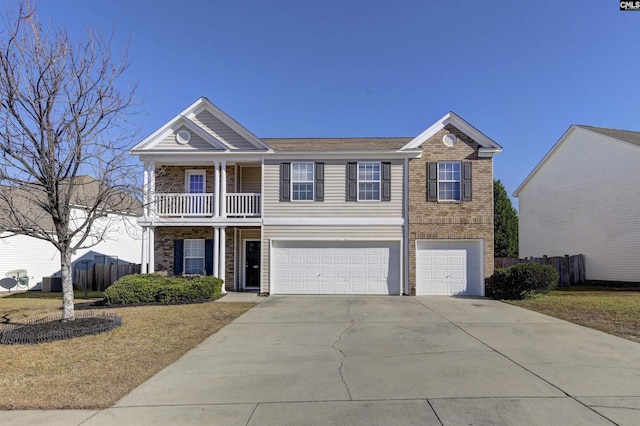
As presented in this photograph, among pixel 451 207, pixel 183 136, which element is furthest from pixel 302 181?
pixel 451 207

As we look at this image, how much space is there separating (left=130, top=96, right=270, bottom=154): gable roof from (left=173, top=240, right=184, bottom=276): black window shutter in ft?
13.1

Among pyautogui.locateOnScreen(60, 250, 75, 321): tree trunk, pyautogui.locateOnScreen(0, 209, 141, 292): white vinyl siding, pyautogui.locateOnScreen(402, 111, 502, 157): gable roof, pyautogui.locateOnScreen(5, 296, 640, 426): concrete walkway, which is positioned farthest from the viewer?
pyautogui.locateOnScreen(0, 209, 141, 292): white vinyl siding

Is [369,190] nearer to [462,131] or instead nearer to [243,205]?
[462,131]

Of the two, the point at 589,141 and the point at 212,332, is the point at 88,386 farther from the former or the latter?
the point at 589,141

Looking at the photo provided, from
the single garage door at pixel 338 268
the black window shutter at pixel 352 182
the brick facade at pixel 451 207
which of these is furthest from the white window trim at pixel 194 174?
the brick facade at pixel 451 207

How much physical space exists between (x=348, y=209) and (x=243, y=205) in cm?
425

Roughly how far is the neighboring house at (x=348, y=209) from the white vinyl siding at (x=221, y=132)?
6 cm

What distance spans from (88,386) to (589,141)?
81.9 ft

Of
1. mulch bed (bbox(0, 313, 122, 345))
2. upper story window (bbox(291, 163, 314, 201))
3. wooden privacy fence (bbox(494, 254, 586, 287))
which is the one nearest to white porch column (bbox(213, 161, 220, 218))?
upper story window (bbox(291, 163, 314, 201))

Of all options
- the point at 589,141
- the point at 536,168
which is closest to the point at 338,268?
the point at 589,141

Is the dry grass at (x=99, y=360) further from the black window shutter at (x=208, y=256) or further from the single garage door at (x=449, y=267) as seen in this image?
the single garage door at (x=449, y=267)

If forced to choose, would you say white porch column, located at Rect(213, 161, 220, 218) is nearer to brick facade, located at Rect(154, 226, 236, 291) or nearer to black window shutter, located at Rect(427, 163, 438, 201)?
brick facade, located at Rect(154, 226, 236, 291)

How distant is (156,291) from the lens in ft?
42.8

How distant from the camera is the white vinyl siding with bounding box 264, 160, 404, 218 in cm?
1550
